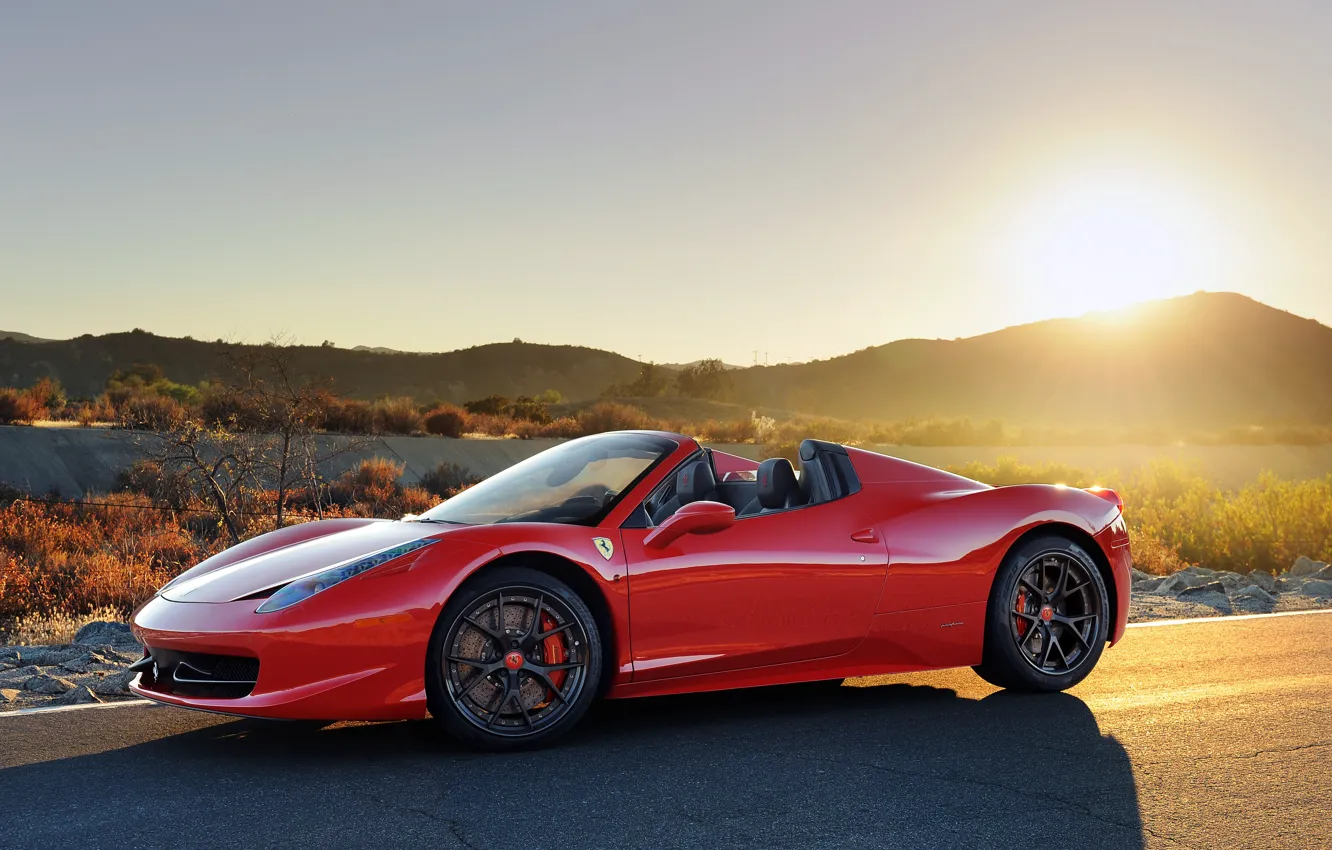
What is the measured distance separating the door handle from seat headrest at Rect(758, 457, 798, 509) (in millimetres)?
396

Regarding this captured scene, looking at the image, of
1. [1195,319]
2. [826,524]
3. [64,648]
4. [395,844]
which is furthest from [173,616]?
[1195,319]

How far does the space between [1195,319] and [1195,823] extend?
14721cm

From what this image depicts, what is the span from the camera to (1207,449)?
5038 centimetres

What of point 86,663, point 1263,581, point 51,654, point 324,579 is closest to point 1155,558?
point 1263,581

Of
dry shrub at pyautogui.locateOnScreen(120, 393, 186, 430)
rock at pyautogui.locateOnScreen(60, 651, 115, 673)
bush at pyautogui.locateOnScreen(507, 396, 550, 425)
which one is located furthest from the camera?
bush at pyautogui.locateOnScreen(507, 396, 550, 425)

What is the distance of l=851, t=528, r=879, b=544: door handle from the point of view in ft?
20.2

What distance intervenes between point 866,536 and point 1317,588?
7.48 m

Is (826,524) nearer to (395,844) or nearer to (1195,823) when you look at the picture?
(1195,823)

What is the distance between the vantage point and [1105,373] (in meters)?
136

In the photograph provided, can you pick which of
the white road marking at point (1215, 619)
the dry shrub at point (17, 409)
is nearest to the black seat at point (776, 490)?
the white road marking at point (1215, 619)

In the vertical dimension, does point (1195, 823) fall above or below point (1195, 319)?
below

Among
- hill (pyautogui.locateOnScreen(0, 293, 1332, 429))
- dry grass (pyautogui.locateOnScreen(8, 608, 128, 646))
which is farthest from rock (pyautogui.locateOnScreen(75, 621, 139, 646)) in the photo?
hill (pyautogui.locateOnScreen(0, 293, 1332, 429))

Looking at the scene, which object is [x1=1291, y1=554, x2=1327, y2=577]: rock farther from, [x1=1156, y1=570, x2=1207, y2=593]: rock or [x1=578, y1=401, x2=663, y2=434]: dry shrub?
[x1=578, y1=401, x2=663, y2=434]: dry shrub

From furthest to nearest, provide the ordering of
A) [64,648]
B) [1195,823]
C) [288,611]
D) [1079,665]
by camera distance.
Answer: [64,648] → [1079,665] → [288,611] → [1195,823]
